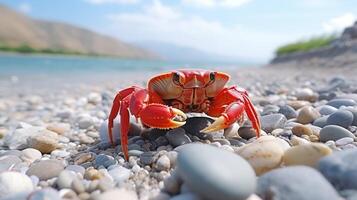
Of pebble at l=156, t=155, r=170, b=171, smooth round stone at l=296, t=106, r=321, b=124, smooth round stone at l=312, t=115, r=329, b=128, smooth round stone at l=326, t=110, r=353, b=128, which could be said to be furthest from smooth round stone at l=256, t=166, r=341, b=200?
smooth round stone at l=296, t=106, r=321, b=124

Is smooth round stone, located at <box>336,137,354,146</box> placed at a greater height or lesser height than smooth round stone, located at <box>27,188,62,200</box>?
greater

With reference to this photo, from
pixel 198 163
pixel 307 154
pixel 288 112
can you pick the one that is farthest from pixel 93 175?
pixel 288 112

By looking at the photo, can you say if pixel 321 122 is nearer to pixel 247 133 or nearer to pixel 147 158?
pixel 247 133

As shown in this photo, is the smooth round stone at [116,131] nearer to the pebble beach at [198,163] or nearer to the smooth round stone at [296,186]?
the pebble beach at [198,163]

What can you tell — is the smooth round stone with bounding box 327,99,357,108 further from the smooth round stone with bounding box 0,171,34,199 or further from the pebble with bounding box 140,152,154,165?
the smooth round stone with bounding box 0,171,34,199

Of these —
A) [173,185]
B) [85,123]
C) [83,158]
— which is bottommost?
[85,123]

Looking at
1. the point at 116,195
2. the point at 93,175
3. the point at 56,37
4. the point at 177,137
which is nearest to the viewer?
the point at 116,195

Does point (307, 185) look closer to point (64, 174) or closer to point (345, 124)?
point (64, 174)
